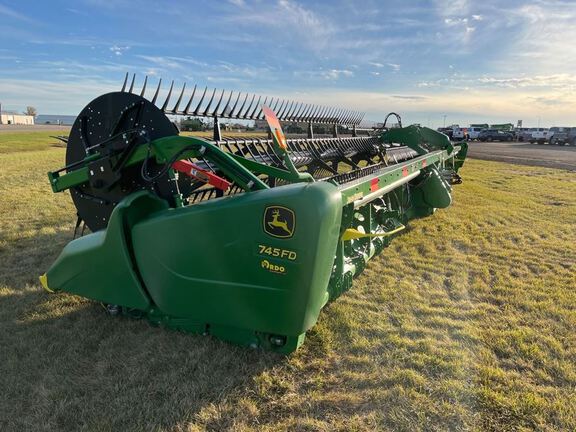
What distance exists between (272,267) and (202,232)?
19.3 inches

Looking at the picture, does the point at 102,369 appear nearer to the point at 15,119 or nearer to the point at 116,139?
the point at 116,139

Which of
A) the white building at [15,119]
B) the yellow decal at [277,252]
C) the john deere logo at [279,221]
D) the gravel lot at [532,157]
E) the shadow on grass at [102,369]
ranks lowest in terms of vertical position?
the shadow on grass at [102,369]

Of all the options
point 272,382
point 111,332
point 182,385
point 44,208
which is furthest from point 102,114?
point 44,208

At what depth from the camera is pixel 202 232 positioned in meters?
2.49

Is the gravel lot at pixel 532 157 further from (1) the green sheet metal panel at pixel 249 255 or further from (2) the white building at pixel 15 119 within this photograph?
(2) the white building at pixel 15 119

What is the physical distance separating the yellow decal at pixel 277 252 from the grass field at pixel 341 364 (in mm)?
856

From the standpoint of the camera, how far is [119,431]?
2189 mm

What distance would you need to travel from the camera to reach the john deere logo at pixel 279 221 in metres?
2.25

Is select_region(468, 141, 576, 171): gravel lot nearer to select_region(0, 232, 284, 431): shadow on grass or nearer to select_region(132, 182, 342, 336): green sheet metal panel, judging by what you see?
select_region(132, 182, 342, 336): green sheet metal panel

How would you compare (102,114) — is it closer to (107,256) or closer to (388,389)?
(107,256)

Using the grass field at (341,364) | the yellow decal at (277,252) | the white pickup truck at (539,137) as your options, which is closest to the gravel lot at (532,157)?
the white pickup truck at (539,137)

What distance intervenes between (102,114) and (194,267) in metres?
1.92

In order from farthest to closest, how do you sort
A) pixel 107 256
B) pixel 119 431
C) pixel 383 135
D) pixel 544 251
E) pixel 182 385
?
1. pixel 383 135
2. pixel 544 251
3. pixel 107 256
4. pixel 182 385
5. pixel 119 431

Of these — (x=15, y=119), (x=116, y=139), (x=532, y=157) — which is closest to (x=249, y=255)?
(x=116, y=139)
